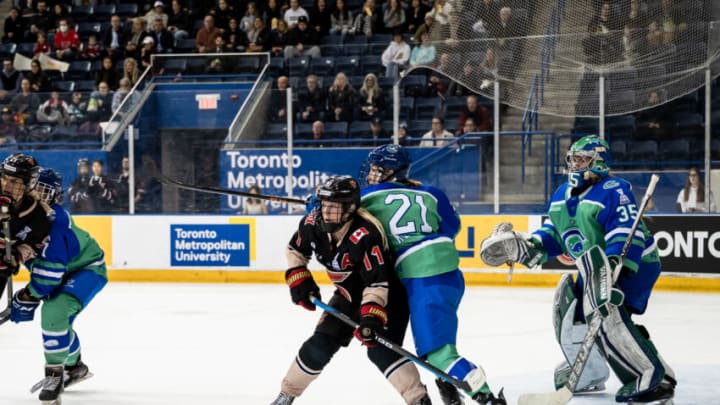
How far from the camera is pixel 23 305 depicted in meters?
4.64

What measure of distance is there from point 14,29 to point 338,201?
39.6ft

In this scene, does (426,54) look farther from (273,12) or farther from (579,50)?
(273,12)

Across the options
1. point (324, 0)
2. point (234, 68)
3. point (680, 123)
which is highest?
point (324, 0)

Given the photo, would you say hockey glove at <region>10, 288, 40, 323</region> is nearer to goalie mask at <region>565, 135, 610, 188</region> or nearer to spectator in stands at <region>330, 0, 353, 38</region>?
goalie mask at <region>565, 135, 610, 188</region>

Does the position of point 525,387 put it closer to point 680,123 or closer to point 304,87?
point 680,123

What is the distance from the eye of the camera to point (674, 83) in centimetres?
848

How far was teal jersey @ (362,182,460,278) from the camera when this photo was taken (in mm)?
3945

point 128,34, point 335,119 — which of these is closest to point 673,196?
point 335,119

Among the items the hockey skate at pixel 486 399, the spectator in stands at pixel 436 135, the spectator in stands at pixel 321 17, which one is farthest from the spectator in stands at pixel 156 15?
the hockey skate at pixel 486 399

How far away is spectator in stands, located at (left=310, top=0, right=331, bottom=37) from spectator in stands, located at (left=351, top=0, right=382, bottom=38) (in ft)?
1.40

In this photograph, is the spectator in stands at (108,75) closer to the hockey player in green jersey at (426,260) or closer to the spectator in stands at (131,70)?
the spectator in stands at (131,70)

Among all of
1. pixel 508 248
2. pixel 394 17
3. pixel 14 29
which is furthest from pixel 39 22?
pixel 508 248

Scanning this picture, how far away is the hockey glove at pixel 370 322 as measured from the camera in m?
3.78

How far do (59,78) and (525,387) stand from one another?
10.0 metres
